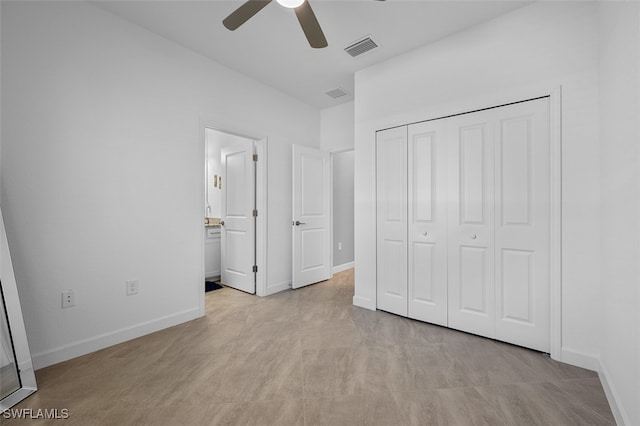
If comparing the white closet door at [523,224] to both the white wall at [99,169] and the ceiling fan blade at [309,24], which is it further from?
the white wall at [99,169]

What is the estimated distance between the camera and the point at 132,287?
249 centimetres

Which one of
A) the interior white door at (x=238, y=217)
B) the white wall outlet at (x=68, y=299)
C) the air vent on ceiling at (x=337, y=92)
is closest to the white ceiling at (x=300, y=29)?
the air vent on ceiling at (x=337, y=92)

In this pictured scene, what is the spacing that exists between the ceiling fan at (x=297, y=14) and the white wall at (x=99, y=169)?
1142 mm

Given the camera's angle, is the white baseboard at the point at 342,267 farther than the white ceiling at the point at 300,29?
Yes

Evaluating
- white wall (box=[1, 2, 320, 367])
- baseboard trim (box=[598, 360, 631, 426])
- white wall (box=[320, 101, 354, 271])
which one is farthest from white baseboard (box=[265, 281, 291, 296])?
baseboard trim (box=[598, 360, 631, 426])

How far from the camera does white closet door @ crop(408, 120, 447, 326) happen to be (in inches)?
105

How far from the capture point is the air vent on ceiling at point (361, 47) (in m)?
2.73

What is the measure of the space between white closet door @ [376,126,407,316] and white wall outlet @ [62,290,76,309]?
8.65 feet

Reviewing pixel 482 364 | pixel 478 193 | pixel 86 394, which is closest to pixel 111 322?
pixel 86 394

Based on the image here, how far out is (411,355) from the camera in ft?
7.12

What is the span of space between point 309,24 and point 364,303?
264cm

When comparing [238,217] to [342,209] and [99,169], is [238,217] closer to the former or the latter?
[99,169]

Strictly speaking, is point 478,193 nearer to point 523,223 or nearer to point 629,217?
point 523,223

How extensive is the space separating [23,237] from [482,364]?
3245 mm
